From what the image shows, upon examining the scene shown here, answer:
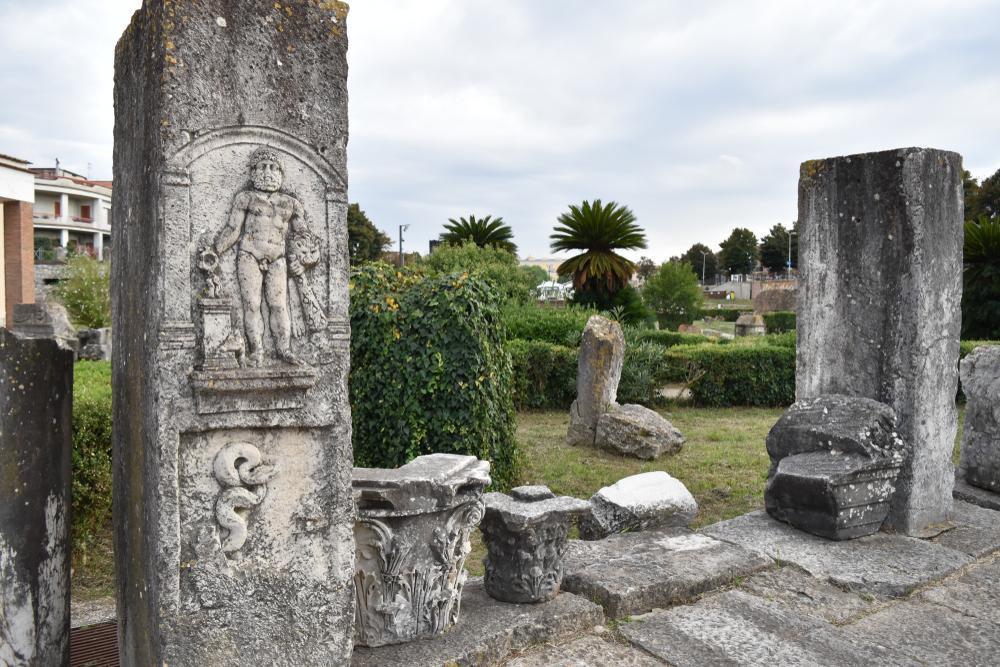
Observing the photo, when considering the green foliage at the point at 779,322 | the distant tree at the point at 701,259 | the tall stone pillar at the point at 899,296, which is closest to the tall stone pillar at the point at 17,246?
the tall stone pillar at the point at 899,296

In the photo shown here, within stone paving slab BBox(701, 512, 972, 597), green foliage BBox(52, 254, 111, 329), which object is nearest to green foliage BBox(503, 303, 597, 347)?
green foliage BBox(52, 254, 111, 329)

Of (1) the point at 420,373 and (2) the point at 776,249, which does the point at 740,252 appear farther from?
(1) the point at 420,373

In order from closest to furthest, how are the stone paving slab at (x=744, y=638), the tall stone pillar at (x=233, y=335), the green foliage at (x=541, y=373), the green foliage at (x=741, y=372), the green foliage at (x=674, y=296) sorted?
the tall stone pillar at (x=233, y=335), the stone paving slab at (x=744, y=638), the green foliage at (x=541, y=373), the green foliage at (x=741, y=372), the green foliage at (x=674, y=296)

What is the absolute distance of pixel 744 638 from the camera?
3320mm

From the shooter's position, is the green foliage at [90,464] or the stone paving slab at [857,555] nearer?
the stone paving slab at [857,555]

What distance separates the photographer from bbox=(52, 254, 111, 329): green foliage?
16.7m

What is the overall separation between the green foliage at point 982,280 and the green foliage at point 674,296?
16.4m

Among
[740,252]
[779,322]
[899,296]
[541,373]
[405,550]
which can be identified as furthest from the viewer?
[740,252]

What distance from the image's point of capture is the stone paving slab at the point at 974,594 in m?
3.73

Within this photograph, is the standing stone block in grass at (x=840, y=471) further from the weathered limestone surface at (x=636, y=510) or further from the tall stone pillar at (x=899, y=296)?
the weathered limestone surface at (x=636, y=510)

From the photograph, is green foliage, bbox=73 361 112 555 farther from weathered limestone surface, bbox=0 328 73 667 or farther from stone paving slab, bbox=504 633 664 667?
stone paving slab, bbox=504 633 664 667

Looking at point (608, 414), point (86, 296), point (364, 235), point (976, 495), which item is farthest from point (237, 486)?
point (364, 235)

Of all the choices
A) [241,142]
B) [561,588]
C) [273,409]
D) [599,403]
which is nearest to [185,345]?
[273,409]

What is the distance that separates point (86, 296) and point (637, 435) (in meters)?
14.1
